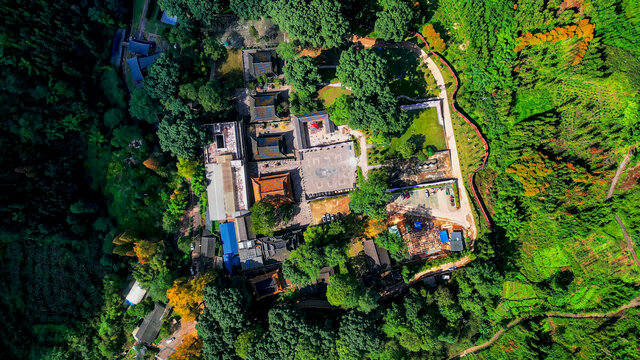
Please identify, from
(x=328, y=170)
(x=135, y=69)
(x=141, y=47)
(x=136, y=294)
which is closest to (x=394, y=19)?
(x=328, y=170)

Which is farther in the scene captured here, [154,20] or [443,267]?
[154,20]

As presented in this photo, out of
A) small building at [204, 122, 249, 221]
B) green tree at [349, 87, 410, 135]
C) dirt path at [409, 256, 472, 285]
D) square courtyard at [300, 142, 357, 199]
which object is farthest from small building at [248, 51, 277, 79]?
dirt path at [409, 256, 472, 285]

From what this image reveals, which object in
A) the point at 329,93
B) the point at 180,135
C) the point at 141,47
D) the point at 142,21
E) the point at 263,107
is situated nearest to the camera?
the point at 180,135

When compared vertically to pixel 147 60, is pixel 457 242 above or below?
below

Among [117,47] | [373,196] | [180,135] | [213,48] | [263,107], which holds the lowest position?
[373,196]

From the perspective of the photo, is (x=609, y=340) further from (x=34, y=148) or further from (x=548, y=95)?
(x=34, y=148)

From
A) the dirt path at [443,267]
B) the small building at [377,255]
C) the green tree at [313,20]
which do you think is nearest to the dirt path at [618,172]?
the dirt path at [443,267]

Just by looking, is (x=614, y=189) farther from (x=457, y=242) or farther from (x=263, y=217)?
(x=263, y=217)
